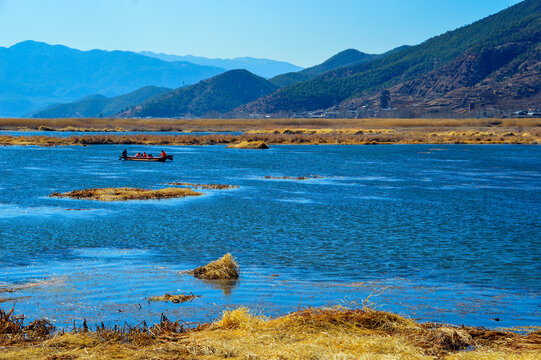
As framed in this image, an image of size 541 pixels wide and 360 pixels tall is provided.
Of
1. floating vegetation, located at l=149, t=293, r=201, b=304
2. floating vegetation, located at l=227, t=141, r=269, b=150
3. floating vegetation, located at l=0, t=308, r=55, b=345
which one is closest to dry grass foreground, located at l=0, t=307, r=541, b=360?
floating vegetation, located at l=0, t=308, r=55, b=345

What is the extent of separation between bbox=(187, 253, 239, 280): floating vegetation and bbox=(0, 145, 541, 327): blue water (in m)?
0.49

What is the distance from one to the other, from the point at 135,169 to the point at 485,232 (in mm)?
48313

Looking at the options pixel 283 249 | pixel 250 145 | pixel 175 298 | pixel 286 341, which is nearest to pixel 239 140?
pixel 250 145

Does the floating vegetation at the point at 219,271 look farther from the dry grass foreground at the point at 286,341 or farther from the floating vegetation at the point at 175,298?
the dry grass foreground at the point at 286,341

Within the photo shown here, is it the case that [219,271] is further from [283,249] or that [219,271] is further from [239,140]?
Result: [239,140]

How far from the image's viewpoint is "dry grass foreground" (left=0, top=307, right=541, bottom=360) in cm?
1086

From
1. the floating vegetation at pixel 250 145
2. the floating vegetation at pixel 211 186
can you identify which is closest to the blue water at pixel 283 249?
the floating vegetation at pixel 211 186

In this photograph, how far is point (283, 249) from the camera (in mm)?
25922

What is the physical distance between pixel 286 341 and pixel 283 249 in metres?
14.3

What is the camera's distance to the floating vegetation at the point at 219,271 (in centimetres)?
2014

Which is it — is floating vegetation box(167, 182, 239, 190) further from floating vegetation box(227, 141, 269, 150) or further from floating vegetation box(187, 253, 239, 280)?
floating vegetation box(227, 141, 269, 150)

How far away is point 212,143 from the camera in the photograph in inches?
5369

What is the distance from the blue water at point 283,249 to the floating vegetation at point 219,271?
1.61ft

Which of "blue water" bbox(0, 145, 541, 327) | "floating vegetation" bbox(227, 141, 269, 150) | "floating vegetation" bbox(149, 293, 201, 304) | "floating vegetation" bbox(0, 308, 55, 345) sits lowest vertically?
"blue water" bbox(0, 145, 541, 327)
